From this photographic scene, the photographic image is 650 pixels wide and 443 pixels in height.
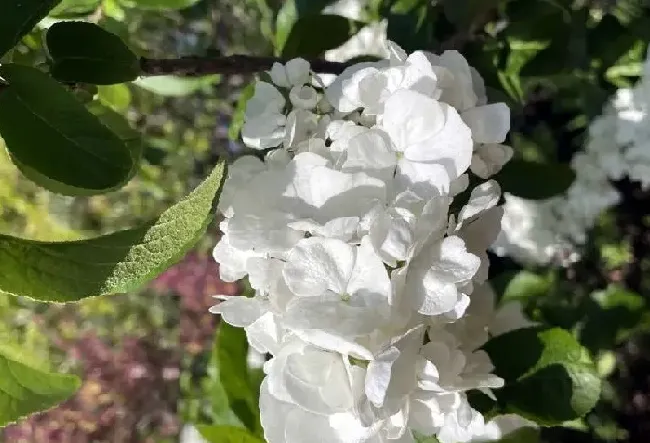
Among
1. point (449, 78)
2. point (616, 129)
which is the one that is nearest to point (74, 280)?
point (449, 78)

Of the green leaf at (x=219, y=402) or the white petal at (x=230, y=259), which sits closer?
the white petal at (x=230, y=259)

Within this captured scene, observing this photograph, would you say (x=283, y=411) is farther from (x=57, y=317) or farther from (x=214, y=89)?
(x=57, y=317)

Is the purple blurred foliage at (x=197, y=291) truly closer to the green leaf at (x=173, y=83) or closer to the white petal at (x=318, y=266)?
the green leaf at (x=173, y=83)

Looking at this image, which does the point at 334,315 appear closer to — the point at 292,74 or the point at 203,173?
the point at 292,74

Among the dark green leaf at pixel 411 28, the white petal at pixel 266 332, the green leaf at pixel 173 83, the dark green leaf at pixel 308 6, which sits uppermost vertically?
the dark green leaf at pixel 308 6

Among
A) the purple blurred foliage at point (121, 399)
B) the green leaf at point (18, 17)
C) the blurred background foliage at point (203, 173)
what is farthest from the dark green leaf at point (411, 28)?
the purple blurred foliage at point (121, 399)

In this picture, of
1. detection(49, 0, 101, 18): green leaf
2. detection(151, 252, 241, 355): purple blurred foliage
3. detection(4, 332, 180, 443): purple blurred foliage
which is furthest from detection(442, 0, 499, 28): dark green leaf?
detection(4, 332, 180, 443): purple blurred foliage
